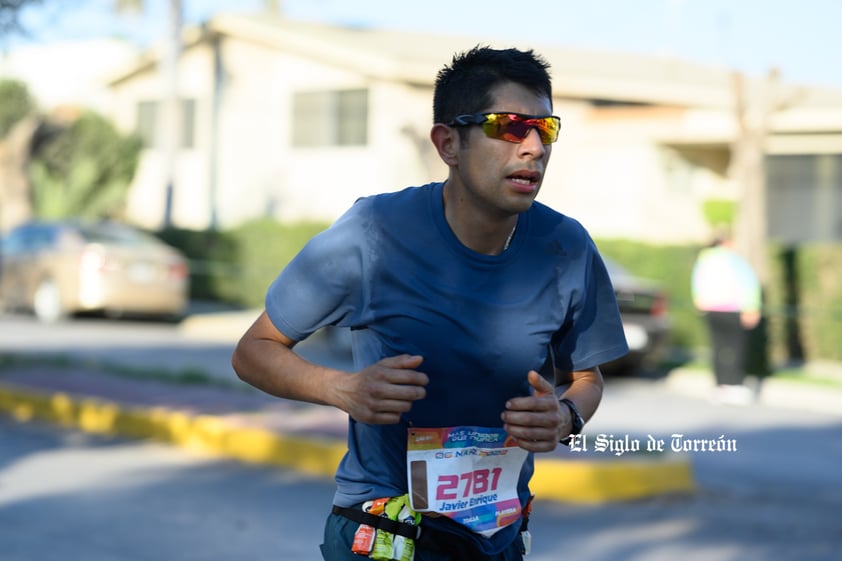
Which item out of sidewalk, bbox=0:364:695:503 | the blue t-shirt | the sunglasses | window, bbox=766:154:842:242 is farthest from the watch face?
window, bbox=766:154:842:242

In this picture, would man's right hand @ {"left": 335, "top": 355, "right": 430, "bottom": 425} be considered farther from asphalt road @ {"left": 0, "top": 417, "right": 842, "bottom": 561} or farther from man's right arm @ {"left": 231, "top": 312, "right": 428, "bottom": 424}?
asphalt road @ {"left": 0, "top": 417, "right": 842, "bottom": 561}

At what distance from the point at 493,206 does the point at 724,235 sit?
35.2 feet

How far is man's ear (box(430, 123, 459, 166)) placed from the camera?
10.5ft

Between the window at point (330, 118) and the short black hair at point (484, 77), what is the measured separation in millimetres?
24291

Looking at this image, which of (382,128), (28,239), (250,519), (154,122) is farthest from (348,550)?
(154,122)

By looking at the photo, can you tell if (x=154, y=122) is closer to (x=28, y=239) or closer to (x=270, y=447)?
(x=28, y=239)

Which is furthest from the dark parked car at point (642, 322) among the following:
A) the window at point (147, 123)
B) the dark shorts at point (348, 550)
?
the window at point (147, 123)

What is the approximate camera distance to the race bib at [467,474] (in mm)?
3107

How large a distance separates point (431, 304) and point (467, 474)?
1.40 ft

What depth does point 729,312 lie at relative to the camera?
1391 cm

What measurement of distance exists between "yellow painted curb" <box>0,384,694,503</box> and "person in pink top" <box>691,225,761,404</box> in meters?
5.30

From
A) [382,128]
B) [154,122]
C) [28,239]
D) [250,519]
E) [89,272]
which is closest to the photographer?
[250,519]

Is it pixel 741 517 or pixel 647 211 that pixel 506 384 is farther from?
pixel 647 211

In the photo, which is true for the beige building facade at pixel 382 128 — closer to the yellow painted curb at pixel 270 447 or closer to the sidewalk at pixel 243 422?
the sidewalk at pixel 243 422
